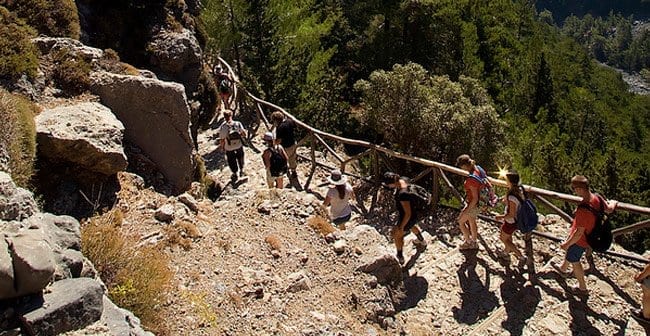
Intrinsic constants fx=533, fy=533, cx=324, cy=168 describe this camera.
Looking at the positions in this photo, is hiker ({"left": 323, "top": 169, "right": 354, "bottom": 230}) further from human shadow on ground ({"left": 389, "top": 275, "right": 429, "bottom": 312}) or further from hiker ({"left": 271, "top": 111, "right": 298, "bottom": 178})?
hiker ({"left": 271, "top": 111, "right": 298, "bottom": 178})

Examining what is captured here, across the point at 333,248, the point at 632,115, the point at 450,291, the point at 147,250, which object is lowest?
the point at 632,115

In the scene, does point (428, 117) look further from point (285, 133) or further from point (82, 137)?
point (82, 137)

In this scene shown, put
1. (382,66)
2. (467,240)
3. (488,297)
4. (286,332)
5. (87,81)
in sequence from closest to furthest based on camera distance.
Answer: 1. (286,332)
2. (488,297)
3. (467,240)
4. (87,81)
5. (382,66)

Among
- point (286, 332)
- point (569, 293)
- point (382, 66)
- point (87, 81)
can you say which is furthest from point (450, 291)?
point (382, 66)

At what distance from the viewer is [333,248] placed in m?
8.45

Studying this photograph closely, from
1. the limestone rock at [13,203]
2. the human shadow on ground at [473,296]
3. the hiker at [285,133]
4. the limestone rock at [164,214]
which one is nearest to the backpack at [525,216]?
the human shadow on ground at [473,296]

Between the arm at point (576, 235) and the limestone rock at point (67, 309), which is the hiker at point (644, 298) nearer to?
the arm at point (576, 235)

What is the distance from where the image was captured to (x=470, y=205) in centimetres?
828

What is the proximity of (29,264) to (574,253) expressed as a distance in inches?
255

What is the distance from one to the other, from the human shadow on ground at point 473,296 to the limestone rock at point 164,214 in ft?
15.2

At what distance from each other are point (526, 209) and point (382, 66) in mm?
20685

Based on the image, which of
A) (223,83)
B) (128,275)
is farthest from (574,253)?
(223,83)

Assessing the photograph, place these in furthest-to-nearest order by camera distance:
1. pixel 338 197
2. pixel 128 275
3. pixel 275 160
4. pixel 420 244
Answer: pixel 275 160, pixel 420 244, pixel 338 197, pixel 128 275

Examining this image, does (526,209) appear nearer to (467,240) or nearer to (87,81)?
(467,240)
